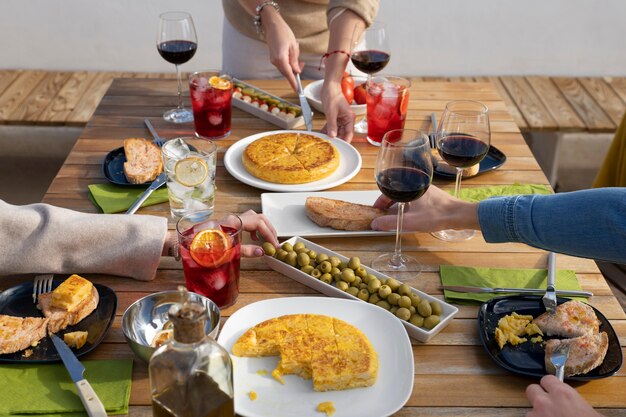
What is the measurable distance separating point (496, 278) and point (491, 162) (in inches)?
26.8

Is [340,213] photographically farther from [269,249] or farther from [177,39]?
[177,39]

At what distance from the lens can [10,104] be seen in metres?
4.18

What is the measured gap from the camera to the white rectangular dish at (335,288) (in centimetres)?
153

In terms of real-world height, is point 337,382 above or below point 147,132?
above

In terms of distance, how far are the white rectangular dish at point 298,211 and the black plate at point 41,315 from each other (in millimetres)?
499

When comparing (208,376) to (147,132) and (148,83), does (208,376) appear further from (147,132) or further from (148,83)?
(148,83)

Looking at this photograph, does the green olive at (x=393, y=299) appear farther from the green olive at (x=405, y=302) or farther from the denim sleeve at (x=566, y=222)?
the denim sleeve at (x=566, y=222)

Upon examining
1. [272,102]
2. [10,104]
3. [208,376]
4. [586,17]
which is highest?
[208,376]

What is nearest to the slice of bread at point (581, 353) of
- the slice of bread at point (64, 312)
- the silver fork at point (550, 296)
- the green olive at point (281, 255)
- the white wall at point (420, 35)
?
the silver fork at point (550, 296)

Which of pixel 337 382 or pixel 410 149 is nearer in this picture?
pixel 337 382

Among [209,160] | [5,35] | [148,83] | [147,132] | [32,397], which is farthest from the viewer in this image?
[5,35]

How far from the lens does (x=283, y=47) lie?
8.93 feet

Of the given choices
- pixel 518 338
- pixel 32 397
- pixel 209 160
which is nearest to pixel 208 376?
pixel 32 397

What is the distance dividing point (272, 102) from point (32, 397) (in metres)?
1.56
